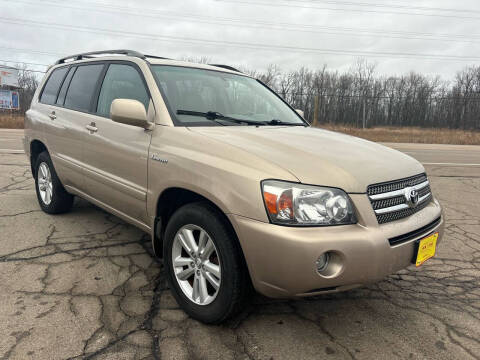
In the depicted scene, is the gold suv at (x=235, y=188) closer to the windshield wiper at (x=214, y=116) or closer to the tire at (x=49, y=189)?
the windshield wiper at (x=214, y=116)

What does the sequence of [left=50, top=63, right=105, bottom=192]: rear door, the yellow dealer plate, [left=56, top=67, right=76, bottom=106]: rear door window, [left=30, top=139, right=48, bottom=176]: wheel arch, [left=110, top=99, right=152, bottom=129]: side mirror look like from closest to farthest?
the yellow dealer plate → [left=110, top=99, right=152, bottom=129]: side mirror → [left=50, top=63, right=105, bottom=192]: rear door → [left=56, top=67, right=76, bottom=106]: rear door window → [left=30, top=139, right=48, bottom=176]: wheel arch

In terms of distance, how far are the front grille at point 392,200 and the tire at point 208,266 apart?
2.82 ft

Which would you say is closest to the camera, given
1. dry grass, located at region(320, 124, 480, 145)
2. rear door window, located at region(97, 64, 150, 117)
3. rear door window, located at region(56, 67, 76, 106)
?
rear door window, located at region(97, 64, 150, 117)

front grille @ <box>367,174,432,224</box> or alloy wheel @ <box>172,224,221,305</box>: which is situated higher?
front grille @ <box>367,174,432,224</box>

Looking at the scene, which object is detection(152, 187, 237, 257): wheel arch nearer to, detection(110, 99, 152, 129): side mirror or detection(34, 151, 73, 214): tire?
detection(110, 99, 152, 129): side mirror

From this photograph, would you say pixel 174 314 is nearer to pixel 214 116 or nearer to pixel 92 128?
pixel 214 116

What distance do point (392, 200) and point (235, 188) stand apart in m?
0.99

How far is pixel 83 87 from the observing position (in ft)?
12.8

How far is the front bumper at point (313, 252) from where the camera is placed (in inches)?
76.4

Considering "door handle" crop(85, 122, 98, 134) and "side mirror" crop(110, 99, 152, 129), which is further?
"door handle" crop(85, 122, 98, 134)

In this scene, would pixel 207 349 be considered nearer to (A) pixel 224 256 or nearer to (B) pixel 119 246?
(A) pixel 224 256

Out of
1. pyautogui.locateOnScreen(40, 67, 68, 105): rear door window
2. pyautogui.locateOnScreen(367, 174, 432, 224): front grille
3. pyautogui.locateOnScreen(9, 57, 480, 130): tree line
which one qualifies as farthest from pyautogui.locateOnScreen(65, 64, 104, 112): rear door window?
pyautogui.locateOnScreen(9, 57, 480, 130): tree line

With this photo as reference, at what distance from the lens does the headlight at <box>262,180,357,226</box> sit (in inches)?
78.8

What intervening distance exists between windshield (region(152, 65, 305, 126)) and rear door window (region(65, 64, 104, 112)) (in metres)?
0.94
